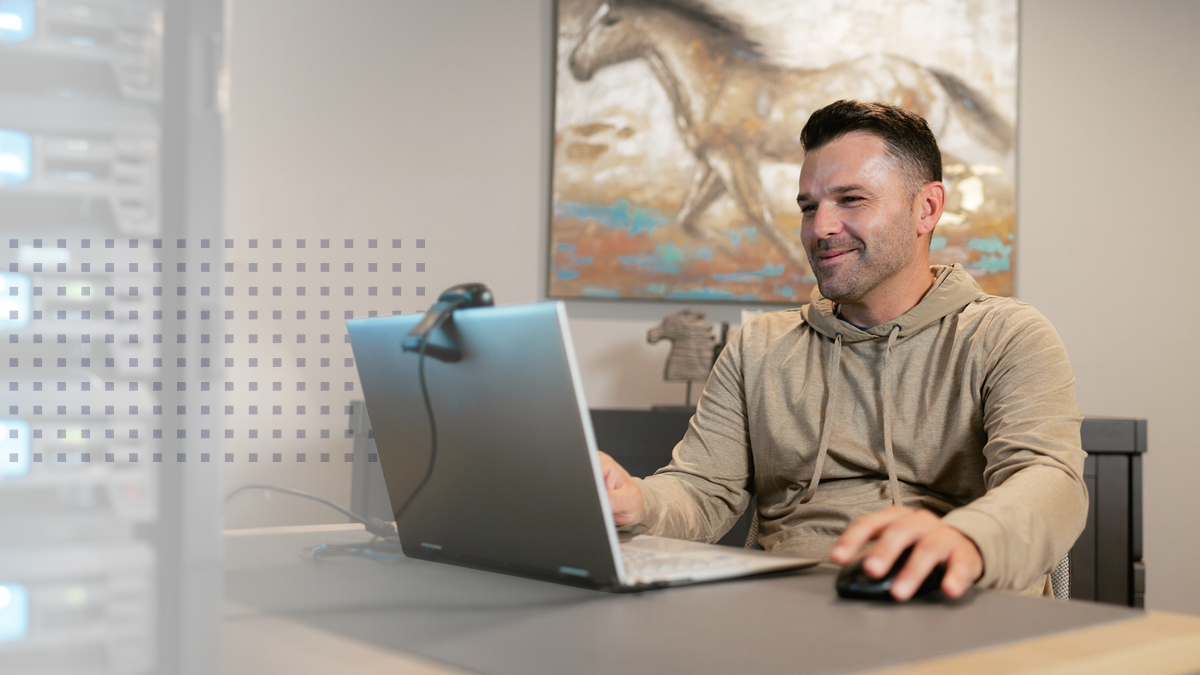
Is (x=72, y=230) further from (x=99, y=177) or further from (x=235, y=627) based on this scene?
(x=235, y=627)

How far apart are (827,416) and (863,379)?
0.26ft

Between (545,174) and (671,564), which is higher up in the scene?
(545,174)

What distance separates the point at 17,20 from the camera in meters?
1.55

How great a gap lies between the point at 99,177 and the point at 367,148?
96 cm

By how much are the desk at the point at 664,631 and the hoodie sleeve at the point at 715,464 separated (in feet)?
1.69

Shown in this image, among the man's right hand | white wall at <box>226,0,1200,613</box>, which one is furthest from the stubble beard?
white wall at <box>226,0,1200,613</box>

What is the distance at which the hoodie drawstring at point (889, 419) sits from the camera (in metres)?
1.31

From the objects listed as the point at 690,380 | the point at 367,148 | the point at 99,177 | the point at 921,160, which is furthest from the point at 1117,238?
the point at 99,177

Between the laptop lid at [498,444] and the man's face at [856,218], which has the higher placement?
the man's face at [856,218]

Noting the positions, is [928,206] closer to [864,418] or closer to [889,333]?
[889,333]

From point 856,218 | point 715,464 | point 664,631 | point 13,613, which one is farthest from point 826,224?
point 13,613

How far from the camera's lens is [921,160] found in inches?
56.5

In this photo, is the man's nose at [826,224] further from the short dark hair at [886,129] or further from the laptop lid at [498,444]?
the laptop lid at [498,444]

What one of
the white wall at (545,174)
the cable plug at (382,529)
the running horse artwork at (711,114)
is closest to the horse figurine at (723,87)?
the running horse artwork at (711,114)
